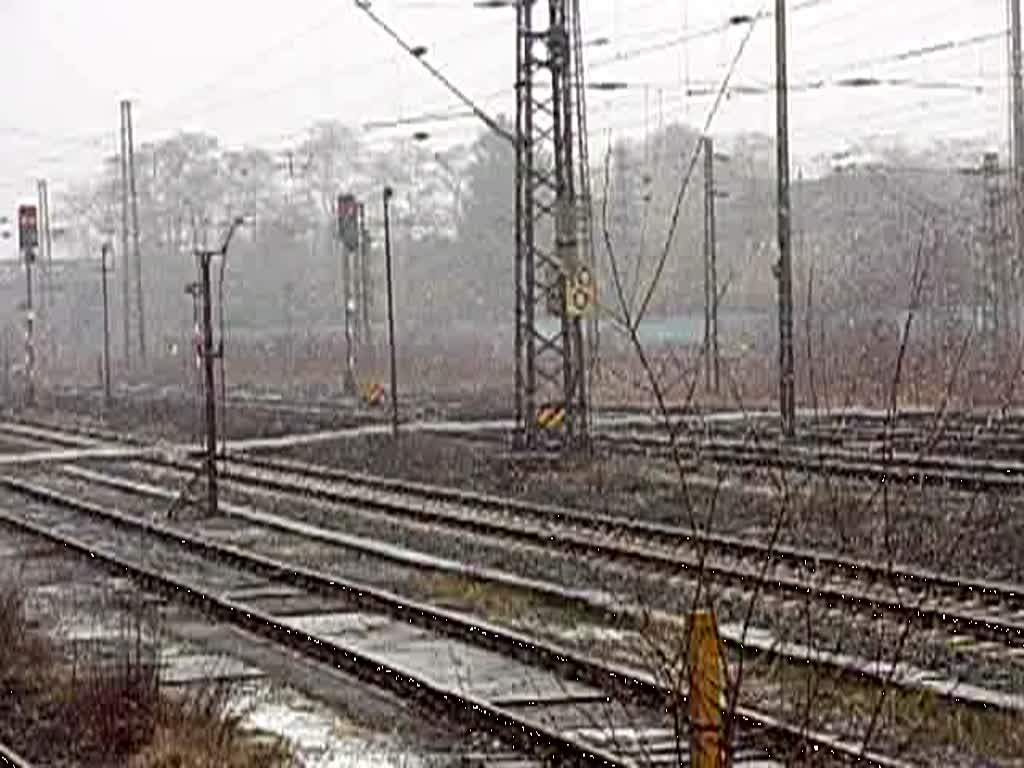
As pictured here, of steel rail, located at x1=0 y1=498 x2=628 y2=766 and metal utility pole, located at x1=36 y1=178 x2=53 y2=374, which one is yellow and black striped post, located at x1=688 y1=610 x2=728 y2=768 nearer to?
steel rail, located at x1=0 y1=498 x2=628 y2=766

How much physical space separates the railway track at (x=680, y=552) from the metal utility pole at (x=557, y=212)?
268 centimetres

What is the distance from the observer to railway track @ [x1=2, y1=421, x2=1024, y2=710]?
16431mm

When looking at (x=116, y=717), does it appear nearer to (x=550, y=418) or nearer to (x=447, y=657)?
(x=447, y=657)

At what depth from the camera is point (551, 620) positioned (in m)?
18.0

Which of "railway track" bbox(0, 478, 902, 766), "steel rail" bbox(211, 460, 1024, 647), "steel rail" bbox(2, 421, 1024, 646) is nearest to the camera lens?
"railway track" bbox(0, 478, 902, 766)

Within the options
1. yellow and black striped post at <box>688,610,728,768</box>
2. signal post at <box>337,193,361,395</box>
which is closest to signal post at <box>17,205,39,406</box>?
signal post at <box>337,193,361,395</box>

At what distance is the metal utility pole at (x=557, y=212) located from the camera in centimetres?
3098

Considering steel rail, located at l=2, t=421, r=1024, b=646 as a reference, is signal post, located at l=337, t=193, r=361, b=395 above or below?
above

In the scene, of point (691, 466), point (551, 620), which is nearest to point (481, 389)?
point (691, 466)

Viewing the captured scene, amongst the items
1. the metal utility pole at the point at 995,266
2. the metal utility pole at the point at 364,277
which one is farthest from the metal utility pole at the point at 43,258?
the metal utility pole at the point at 995,266

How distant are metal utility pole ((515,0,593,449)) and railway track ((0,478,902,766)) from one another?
24.7 feet

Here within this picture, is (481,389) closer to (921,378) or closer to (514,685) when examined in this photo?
(921,378)

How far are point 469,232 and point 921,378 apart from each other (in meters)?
58.9

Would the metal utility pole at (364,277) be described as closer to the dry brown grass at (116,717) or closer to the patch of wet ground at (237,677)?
the patch of wet ground at (237,677)
